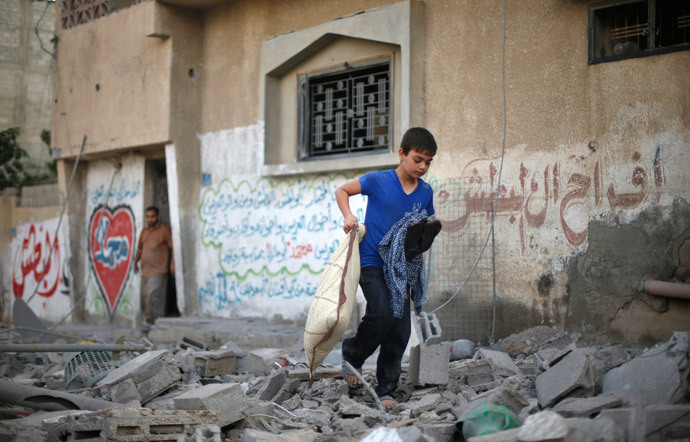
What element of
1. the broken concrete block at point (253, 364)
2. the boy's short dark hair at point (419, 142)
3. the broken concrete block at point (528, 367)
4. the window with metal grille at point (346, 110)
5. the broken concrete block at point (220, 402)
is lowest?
the broken concrete block at point (253, 364)

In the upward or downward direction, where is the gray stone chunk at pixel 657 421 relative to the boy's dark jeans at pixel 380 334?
downward

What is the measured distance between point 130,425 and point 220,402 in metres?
0.51

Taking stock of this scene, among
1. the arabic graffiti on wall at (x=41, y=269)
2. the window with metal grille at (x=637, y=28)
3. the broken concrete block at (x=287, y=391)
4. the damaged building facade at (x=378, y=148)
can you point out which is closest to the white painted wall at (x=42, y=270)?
the arabic graffiti on wall at (x=41, y=269)

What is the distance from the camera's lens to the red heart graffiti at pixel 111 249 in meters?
11.4

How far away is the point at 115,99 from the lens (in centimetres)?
1096

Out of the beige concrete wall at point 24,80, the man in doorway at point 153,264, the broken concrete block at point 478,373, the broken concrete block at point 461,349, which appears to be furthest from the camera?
the beige concrete wall at point 24,80

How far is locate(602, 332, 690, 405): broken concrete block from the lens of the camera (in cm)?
384

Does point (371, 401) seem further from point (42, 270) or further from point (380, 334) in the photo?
point (42, 270)

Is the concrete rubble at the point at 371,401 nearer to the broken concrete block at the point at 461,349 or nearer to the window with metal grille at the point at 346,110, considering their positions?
the broken concrete block at the point at 461,349

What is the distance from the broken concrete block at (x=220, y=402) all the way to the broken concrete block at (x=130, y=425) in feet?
0.33

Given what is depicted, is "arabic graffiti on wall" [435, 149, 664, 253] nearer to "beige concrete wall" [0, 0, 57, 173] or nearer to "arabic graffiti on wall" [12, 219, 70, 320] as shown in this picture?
"arabic graffiti on wall" [12, 219, 70, 320]

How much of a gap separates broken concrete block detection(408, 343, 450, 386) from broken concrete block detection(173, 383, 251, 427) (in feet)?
4.00

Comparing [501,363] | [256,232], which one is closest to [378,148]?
[256,232]

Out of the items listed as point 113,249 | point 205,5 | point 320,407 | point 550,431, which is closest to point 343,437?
point 320,407
